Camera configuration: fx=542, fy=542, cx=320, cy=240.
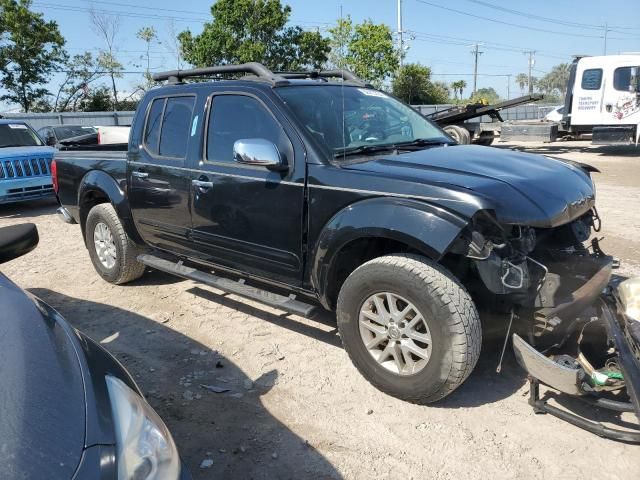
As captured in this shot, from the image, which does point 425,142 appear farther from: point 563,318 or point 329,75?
point 563,318

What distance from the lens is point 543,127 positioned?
61.3 ft

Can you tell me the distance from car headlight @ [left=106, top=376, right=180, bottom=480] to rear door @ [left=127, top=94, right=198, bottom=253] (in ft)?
8.70

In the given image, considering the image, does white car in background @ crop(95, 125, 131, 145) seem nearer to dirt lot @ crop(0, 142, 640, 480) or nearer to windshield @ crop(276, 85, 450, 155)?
dirt lot @ crop(0, 142, 640, 480)

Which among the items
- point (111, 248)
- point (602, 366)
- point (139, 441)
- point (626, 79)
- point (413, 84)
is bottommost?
point (602, 366)

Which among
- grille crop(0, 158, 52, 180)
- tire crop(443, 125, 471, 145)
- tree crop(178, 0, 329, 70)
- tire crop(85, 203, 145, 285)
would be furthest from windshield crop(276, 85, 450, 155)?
tree crop(178, 0, 329, 70)

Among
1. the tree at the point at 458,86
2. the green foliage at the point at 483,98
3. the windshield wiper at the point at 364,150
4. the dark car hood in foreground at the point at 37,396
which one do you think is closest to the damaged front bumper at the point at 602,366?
the windshield wiper at the point at 364,150

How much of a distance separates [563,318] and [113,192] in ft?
13.4

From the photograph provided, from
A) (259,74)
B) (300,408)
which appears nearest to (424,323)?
(300,408)

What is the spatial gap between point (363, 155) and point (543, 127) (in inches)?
670

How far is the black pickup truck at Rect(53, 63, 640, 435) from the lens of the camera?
299 cm

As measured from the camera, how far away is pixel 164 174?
15.0ft

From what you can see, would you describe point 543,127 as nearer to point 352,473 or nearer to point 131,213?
point 131,213

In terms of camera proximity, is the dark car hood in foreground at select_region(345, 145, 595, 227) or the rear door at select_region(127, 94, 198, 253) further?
the rear door at select_region(127, 94, 198, 253)

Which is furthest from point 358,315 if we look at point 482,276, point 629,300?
point 629,300
